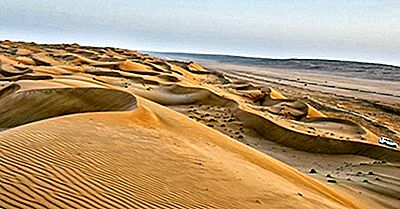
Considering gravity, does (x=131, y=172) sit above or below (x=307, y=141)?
above

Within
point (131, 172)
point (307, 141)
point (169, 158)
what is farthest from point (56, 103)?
point (307, 141)

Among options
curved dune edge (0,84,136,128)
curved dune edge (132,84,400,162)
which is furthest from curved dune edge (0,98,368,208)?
curved dune edge (132,84,400,162)

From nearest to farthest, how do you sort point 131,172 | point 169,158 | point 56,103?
point 131,172 → point 169,158 → point 56,103

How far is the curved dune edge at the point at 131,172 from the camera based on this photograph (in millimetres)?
4207

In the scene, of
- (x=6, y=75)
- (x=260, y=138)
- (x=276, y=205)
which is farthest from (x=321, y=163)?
(x=6, y=75)

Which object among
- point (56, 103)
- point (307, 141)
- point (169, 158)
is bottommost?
point (307, 141)

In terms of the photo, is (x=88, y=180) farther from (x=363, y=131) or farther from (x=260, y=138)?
(x=363, y=131)

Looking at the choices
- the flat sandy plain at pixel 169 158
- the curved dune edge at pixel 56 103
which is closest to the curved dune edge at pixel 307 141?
the flat sandy plain at pixel 169 158

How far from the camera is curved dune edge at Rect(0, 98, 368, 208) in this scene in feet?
13.8

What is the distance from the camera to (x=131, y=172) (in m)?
5.12

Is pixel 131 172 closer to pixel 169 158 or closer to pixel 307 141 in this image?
pixel 169 158

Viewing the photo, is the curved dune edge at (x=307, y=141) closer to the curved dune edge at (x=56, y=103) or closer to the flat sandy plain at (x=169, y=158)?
the flat sandy plain at (x=169, y=158)

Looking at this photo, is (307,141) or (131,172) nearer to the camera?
(131,172)

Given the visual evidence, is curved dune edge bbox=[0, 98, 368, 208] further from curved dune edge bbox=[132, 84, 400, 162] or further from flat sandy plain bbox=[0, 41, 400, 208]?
curved dune edge bbox=[132, 84, 400, 162]
